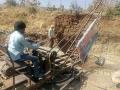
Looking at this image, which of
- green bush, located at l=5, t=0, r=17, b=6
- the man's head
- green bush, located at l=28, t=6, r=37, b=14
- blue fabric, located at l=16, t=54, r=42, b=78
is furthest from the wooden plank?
green bush, located at l=5, t=0, r=17, b=6

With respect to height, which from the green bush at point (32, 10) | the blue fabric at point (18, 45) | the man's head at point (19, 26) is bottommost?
the green bush at point (32, 10)

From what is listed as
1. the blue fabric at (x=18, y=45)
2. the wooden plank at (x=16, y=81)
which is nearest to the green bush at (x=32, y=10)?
the blue fabric at (x=18, y=45)

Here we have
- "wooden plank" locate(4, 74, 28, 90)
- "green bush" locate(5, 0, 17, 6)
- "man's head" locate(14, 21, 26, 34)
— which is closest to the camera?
"wooden plank" locate(4, 74, 28, 90)

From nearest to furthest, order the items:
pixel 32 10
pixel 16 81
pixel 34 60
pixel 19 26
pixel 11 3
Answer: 1. pixel 16 81
2. pixel 19 26
3. pixel 34 60
4. pixel 32 10
5. pixel 11 3

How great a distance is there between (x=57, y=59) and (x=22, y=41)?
146cm

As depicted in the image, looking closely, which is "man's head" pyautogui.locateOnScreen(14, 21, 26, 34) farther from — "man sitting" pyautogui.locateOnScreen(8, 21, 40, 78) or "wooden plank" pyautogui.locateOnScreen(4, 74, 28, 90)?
"wooden plank" pyautogui.locateOnScreen(4, 74, 28, 90)

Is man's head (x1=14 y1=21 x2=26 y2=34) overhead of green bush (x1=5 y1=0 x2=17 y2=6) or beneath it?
overhead

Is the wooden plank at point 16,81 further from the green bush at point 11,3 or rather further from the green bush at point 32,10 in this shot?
the green bush at point 11,3

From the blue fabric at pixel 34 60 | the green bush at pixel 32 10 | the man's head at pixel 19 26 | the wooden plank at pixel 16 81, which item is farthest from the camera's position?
the green bush at pixel 32 10

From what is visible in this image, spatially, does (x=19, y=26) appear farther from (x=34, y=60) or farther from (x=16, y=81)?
(x=16, y=81)

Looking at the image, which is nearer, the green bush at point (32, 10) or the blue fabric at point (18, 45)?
the blue fabric at point (18, 45)

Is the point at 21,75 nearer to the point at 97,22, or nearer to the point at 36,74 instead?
the point at 36,74

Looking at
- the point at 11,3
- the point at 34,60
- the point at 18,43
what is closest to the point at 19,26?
the point at 18,43

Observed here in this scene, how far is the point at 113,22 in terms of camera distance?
755 inches
